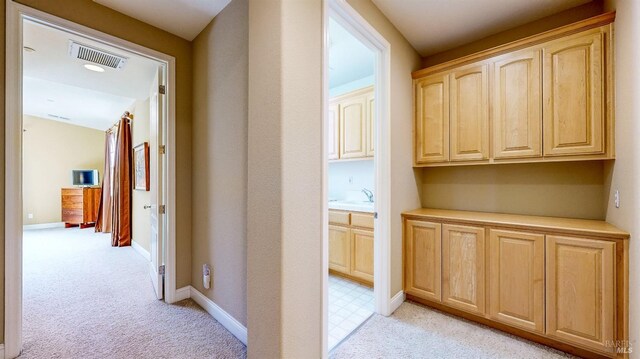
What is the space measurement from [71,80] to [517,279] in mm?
5254

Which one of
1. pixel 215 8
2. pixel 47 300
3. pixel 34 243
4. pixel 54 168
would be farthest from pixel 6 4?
pixel 54 168

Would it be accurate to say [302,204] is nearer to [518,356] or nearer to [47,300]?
[518,356]

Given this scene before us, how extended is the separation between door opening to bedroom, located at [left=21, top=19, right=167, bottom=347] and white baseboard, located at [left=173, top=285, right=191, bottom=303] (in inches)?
6.7

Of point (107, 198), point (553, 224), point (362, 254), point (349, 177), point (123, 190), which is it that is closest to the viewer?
point (553, 224)

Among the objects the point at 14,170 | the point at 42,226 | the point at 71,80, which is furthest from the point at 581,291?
the point at 42,226

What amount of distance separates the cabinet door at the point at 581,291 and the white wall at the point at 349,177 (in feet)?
6.64

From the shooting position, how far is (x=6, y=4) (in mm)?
1551

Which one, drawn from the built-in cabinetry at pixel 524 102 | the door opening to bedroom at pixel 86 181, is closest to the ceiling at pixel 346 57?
the built-in cabinetry at pixel 524 102

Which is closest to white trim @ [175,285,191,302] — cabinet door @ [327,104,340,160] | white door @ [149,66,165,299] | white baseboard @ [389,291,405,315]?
white door @ [149,66,165,299]

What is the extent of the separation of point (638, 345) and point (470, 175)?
61.5 inches

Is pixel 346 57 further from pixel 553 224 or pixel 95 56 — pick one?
pixel 95 56

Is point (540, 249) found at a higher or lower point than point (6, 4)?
lower

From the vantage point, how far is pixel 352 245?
292 cm

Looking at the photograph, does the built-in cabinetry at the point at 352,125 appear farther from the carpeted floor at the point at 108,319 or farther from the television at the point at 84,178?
the television at the point at 84,178
